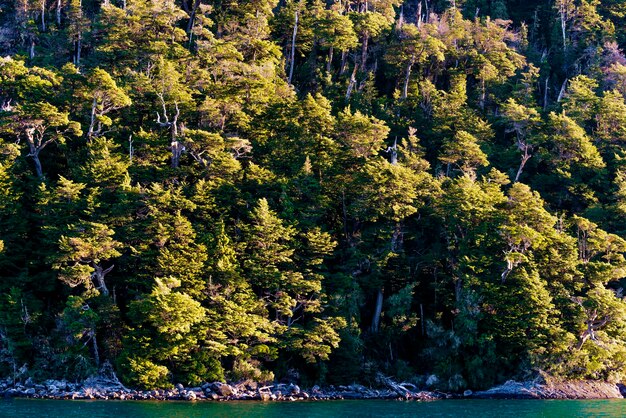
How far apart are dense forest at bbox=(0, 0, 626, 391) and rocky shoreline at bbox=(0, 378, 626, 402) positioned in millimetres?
708

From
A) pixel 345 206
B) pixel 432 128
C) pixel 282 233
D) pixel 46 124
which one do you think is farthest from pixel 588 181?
pixel 46 124


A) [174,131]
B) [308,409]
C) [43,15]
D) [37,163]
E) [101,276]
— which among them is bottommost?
[308,409]

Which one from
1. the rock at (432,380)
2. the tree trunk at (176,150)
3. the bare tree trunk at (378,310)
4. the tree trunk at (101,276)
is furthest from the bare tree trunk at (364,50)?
the tree trunk at (101,276)

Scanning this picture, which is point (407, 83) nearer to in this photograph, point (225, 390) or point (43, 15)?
point (225, 390)

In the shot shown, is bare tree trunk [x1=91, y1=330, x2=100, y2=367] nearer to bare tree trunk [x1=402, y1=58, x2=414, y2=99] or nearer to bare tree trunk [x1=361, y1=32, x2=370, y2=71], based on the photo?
bare tree trunk [x1=402, y1=58, x2=414, y2=99]

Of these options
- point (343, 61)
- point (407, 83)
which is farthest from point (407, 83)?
point (343, 61)

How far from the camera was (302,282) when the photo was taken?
127 ft

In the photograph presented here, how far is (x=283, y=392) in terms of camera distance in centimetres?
3659

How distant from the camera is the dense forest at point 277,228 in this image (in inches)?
1470

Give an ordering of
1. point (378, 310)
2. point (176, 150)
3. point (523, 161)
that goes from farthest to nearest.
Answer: point (523, 161) < point (176, 150) < point (378, 310)

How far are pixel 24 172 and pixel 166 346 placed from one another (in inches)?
630

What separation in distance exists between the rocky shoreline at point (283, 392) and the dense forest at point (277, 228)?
2.32ft

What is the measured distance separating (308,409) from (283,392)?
5.70 metres

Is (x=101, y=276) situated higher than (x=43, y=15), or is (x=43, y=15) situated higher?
(x=43, y=15)
